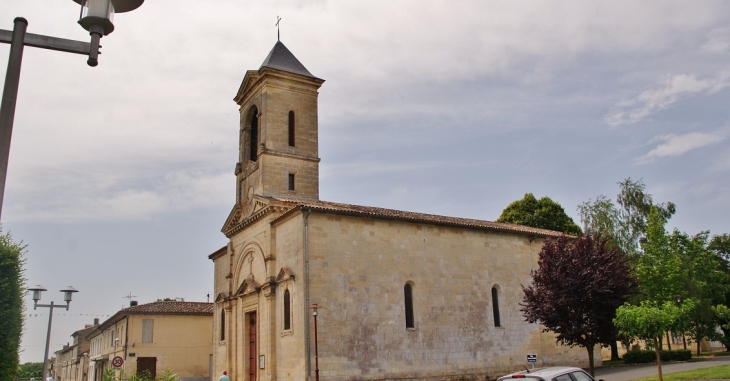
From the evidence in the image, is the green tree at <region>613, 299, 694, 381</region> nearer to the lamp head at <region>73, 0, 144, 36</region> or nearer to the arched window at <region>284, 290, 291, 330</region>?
the arched window at <region>284, 290, 291, 330</region>

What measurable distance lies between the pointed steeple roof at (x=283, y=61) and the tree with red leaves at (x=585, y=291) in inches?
600

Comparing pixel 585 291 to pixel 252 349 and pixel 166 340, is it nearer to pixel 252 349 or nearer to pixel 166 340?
pixel 252 349

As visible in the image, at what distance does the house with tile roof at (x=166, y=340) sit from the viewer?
38188 mm

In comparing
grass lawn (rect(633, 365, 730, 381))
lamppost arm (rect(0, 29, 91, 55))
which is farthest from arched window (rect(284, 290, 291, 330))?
lamppost arm (rect(0, 29, 91, 55))

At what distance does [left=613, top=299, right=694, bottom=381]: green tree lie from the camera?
17.5 metres

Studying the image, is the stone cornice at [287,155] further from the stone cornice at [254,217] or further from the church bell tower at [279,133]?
the stone cornice at [254,217]

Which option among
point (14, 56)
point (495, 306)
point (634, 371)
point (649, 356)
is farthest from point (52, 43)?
point (649, 356)

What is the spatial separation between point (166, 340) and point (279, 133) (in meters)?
18.9

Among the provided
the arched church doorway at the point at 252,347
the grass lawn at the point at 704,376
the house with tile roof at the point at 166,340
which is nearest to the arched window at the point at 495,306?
the grass lawn at the point at 704,376

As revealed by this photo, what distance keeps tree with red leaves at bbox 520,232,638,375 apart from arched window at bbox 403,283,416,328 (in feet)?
17.1

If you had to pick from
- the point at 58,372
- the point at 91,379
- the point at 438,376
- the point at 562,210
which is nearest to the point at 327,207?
the point at 438,376

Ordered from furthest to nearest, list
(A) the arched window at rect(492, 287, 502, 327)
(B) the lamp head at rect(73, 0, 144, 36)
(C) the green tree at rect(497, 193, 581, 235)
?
(C) the green tree at rect(497, 193, 581, 235) → (A) the arched window at rect(492, 287, 502, 327) → (B) the lamp head at rect(73, 0, 144, 36)

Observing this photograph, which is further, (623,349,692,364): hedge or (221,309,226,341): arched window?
(221,309,226,341): arched window

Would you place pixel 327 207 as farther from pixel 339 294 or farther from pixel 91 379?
pixel 91 379
